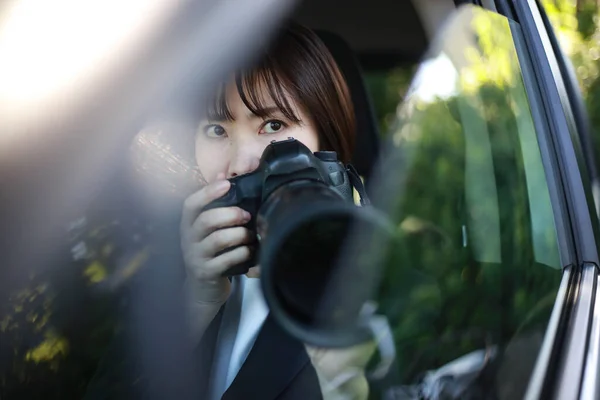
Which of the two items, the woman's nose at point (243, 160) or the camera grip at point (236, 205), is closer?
the camera grip at point (236, 205)

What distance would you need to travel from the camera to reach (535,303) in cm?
129

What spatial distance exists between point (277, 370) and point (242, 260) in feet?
0.56

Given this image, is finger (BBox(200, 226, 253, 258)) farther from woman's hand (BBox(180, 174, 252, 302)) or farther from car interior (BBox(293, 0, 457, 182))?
car interior (BBox(293, 0, 457, 182))

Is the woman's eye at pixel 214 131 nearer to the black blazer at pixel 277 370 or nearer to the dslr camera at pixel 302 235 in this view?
the dslr camera at pixel 302 235

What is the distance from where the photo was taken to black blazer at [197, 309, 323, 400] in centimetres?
91

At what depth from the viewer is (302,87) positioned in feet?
3.66

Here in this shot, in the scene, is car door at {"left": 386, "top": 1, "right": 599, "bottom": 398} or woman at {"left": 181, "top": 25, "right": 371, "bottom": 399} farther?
car door at {"left": 386, "top": 1, "right": 599, "bottom": 398}

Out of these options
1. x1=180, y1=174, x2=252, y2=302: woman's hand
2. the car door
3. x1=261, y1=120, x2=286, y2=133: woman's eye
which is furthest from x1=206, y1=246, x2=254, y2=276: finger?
the car door

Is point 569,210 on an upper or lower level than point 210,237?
lower

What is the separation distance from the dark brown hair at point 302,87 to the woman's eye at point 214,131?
0.01 m

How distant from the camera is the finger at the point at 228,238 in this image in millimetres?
828

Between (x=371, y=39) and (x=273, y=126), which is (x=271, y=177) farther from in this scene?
(x=371, y=39)

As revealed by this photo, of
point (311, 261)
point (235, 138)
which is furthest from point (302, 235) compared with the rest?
point (235, 138)

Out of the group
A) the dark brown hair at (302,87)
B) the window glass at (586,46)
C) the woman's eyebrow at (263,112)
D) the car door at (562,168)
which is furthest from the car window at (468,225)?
the window glass at (586,46)
